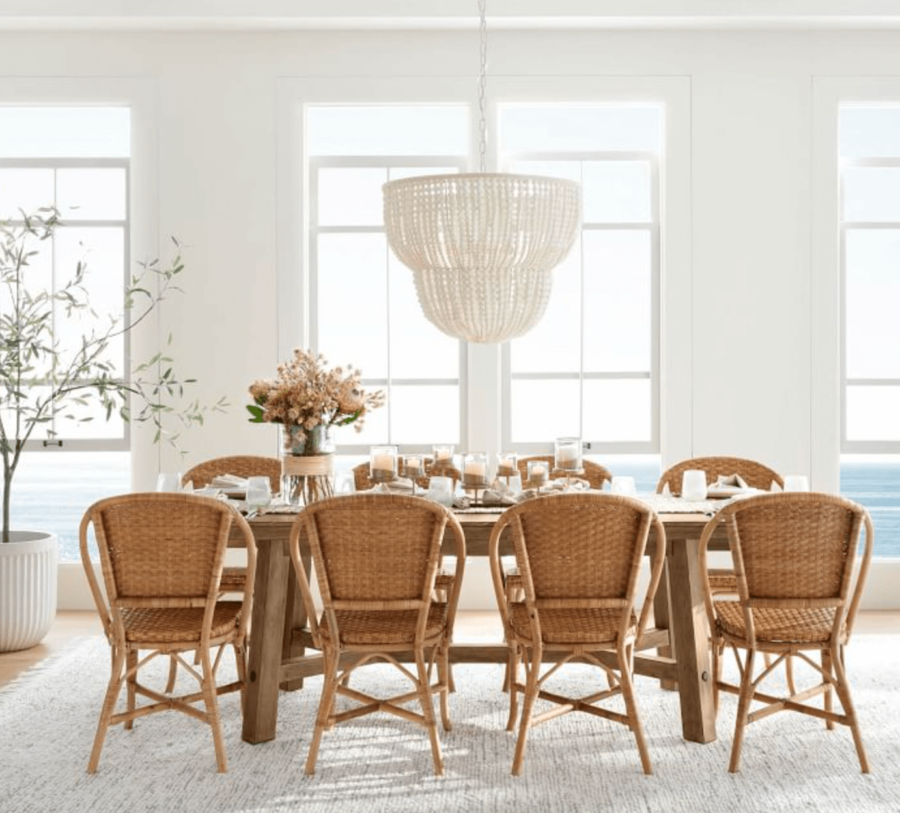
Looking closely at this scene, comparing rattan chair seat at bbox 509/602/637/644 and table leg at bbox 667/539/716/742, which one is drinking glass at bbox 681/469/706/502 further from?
rattan chair seat at bbox 509/602/637/644

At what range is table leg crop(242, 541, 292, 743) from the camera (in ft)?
11.5

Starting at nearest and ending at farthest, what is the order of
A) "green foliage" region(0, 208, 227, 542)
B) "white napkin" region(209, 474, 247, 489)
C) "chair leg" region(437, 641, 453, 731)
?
"chair leg" region(437, 641, 453, 731) < "white napkin" region(209, 474, 247, 489) < "green foliage" region(0, 208, 227, 542)

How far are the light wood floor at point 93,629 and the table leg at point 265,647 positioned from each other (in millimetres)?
1503

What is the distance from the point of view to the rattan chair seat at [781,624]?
10.5 ft

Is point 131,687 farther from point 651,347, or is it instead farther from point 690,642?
point 651,347

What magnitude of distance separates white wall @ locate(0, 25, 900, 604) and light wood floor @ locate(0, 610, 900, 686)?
0.78 meters

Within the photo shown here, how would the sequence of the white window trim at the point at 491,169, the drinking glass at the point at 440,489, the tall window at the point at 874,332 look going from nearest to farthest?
the drinking glass at the point at 440,489
the white window trim at the point at 491,169
the tall window at the point at 874,332

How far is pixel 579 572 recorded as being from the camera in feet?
10.5

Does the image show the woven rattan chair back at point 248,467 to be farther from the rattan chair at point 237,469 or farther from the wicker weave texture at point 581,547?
the wicker weave texture at point 581,547

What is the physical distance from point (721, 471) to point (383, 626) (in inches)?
75.8

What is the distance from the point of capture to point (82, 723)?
378 centimetres

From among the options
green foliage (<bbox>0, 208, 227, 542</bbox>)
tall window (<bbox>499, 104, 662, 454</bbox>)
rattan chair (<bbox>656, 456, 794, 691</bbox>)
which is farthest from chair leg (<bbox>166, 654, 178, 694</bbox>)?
tall window (<bbox>499, 104, 662, 454</bbox>)

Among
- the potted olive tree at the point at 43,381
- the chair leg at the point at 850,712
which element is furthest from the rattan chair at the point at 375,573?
the potted olive tree at the point at 43,381

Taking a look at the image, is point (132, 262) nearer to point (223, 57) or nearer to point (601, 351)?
point (223, 57)
